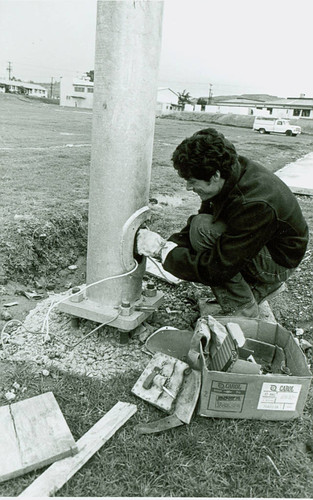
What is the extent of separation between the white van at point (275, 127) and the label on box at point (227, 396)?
35.8m

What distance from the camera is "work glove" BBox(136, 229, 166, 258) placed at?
2789 mm

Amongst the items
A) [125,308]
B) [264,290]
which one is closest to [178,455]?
[125,308]

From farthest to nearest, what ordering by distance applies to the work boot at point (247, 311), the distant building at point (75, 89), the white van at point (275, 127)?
the distant building at point (75, 89) → the white van at point (275, 127) → the work boot at point (247, 311)

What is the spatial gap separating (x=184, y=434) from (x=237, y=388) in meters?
0.37

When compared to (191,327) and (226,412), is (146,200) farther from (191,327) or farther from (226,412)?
(226,412)

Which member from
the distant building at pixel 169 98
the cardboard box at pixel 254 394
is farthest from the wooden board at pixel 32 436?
the distant building at pixel 169 98

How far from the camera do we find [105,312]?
9.39 feet

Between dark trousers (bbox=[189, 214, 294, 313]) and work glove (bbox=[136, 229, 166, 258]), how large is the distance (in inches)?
11.3

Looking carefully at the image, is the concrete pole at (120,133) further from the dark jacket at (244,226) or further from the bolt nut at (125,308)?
the dark jacket at (244,226)

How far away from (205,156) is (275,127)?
1395 inches

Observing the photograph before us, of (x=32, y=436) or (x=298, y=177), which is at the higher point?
(x=298, y=177)

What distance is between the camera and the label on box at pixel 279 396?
2283 millimetres

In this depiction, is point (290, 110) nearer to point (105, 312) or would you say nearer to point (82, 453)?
point (105, 312)

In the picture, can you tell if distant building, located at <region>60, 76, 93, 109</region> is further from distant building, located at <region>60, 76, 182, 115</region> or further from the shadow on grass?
the shadow on grass
